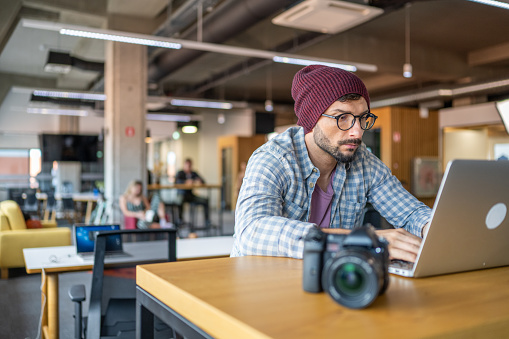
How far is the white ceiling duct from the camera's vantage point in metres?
5.86

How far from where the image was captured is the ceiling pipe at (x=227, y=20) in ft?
22.3

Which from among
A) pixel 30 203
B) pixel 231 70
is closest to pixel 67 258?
pixel 231 70

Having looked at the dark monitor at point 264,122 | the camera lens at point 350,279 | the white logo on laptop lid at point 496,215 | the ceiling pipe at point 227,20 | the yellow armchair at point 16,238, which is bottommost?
the yellow armchair at point 16,238

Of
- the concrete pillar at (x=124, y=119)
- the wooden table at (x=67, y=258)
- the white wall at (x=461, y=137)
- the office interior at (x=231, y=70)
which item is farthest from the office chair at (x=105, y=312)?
the white wall at (x=461, y=137)

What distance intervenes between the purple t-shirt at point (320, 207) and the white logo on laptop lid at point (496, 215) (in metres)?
0.68

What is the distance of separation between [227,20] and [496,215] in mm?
7274

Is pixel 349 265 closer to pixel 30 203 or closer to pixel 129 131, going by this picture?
pixel 129 131

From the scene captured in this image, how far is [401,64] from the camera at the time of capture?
37.2ft

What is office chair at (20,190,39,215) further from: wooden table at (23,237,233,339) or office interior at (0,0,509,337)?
wooden table at (23,237,233,339)

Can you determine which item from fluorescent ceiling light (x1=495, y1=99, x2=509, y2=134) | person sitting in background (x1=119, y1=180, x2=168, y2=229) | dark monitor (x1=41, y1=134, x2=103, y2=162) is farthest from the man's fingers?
dark monitor (x1=41, y1=134, x2=103, y2=162)

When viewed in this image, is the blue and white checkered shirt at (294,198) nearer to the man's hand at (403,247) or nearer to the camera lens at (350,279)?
the man's hand at (403,247)

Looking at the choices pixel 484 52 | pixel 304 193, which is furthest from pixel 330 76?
pixel 484 52

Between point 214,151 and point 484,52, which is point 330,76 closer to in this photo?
point 484,52

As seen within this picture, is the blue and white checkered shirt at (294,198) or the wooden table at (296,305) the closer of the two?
the wooden table at (296,305)
